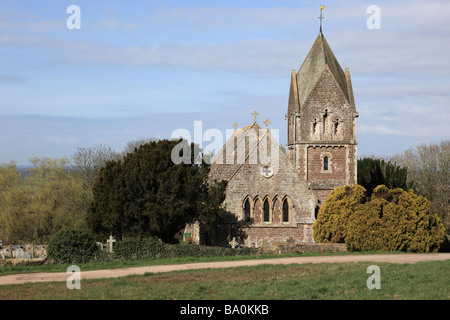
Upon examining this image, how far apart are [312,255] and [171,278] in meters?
11.8

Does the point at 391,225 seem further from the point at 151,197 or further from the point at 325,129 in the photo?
the point at 151,197

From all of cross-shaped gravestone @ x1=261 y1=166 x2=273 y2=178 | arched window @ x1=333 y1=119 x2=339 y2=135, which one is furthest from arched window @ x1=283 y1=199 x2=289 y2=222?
arched window @ x1=333 y1=119 x2=339 y2=135

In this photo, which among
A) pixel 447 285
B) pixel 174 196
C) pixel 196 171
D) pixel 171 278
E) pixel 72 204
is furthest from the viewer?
pixel 72 204

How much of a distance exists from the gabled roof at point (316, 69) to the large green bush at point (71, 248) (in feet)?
70.3

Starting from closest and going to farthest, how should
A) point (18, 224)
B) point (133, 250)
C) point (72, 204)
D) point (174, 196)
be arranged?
point (133, 250) < point (174, 196) < point (18, 224) < point (72, 204)

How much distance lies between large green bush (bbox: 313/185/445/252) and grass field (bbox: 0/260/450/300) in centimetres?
1056

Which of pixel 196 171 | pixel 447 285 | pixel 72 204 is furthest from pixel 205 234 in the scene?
pixel 447 285

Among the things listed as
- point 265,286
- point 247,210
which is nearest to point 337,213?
point 247,210

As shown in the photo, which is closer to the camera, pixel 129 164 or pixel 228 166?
Result: pixel 129 164

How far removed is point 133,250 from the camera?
1176 inches

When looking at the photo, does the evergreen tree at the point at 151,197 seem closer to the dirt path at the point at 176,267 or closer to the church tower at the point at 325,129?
the dirt path at the point at 176,267

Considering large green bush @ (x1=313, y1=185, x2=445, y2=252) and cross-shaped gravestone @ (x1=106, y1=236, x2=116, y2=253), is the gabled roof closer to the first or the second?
large green bush @ (x1=313, y1=185, x2=445, y2=252)

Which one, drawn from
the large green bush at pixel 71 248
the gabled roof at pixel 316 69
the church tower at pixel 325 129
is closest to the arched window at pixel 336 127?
the church tower at pixel 325 129
